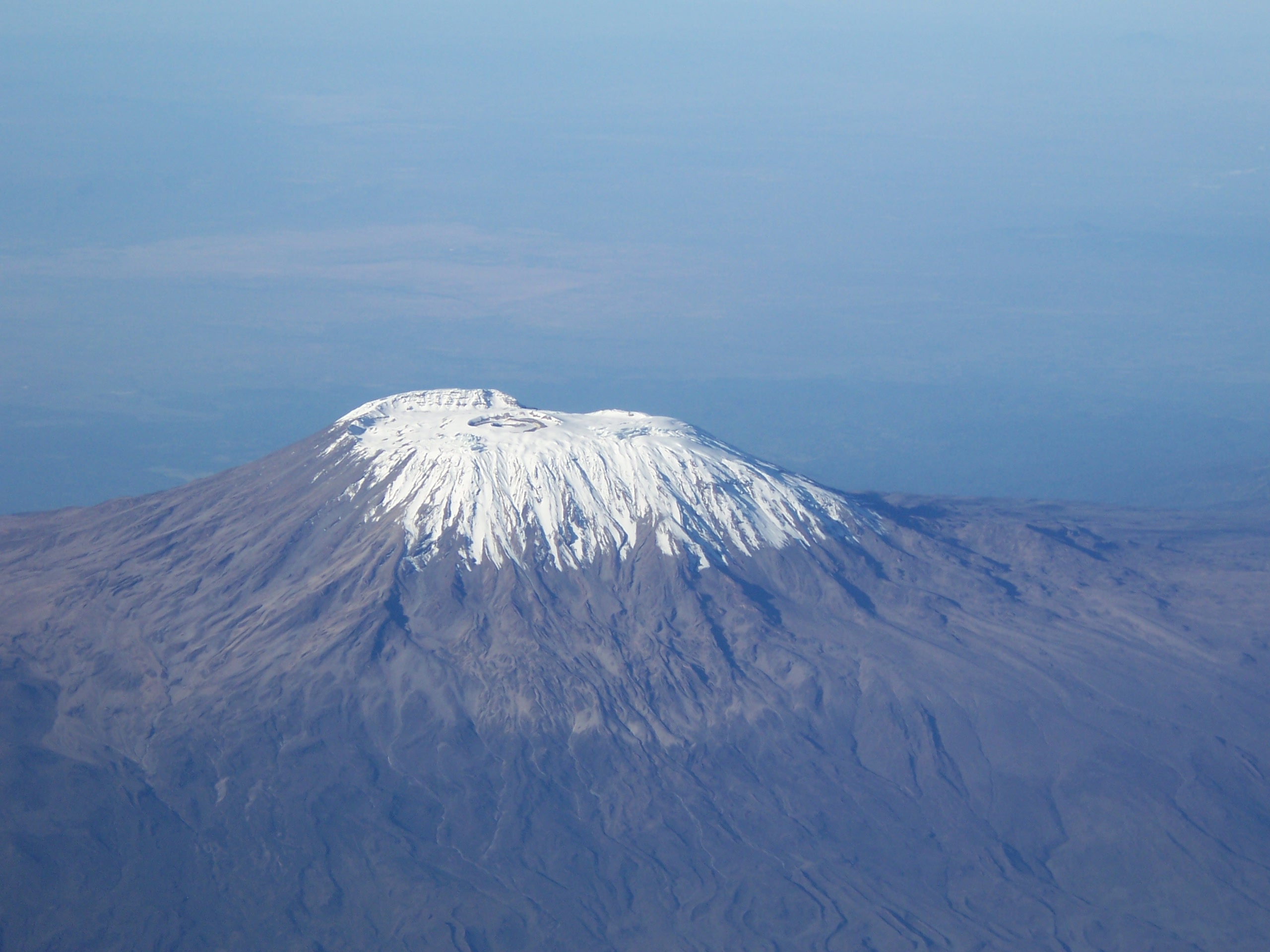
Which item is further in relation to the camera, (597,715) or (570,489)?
(570,489)

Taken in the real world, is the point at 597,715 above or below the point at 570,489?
below

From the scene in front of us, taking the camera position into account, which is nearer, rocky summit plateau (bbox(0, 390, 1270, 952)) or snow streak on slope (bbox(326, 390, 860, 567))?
rocky summit plateau (bbox(0, 390, 1270, 952))

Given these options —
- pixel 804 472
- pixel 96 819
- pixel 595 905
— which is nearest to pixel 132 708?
pixel 96 819

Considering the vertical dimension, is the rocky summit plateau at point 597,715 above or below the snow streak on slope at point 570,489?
below

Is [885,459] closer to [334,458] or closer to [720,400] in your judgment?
[720,400]
